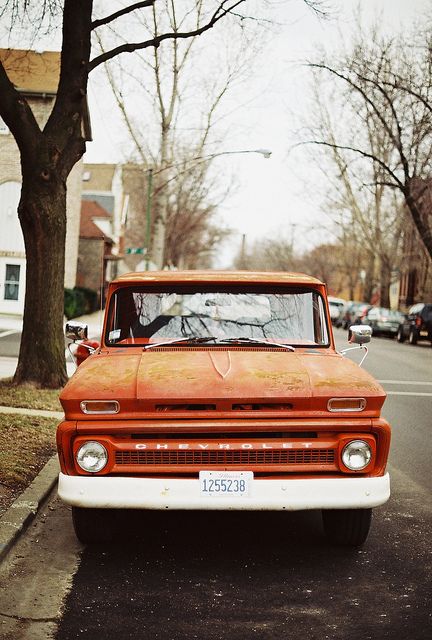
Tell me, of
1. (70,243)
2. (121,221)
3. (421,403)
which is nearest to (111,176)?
(121,221)

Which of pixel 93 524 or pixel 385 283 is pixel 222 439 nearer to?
pixel 93 524

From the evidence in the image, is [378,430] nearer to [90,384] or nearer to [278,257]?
[90,384]

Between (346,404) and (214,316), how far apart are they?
1507 mm

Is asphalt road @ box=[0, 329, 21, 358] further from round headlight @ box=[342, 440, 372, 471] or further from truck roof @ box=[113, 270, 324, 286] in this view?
round headlight @ box=[342, 440, 372, 471]

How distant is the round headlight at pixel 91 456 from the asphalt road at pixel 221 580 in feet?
2.02

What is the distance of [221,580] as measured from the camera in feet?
16.7

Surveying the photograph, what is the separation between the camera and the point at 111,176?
2832 inches

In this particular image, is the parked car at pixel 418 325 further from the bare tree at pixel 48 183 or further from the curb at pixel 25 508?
the curb at pixel 25 508

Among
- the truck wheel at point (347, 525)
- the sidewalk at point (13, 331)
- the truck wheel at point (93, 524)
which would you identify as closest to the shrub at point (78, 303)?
the sidewalk at point (13, 331)

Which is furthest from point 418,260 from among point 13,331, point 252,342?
point 252,342

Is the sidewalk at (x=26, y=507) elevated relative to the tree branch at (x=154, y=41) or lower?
lower

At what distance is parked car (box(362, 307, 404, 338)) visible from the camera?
3934 centimetres

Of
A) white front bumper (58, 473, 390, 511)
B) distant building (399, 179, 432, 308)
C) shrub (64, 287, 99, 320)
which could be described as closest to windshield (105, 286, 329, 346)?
white front bumper (58, 473, 390, 511)

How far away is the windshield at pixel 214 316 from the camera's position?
6.35m
